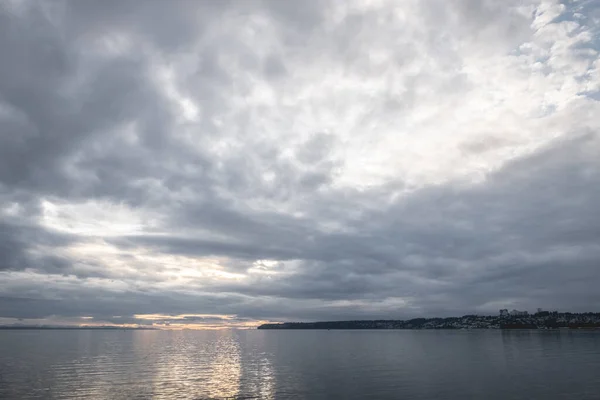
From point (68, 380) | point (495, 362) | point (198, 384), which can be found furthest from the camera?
point (495, 362)

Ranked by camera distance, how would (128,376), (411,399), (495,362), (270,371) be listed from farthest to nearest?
1. (495,362)
2. (270,371)
3. (128,376)
4. (411,399)

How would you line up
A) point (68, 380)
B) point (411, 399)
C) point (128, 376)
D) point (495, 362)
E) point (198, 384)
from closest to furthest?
point (411, 399) < point (198, 384) < point (68, 380) < point (128, 376) < point (495, 362)

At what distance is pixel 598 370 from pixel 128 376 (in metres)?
94.7

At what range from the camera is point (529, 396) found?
61219 millimetres

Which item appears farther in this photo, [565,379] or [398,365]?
[398,365]

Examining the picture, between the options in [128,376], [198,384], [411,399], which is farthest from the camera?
[128,376]

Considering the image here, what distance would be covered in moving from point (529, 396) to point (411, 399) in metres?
17.5

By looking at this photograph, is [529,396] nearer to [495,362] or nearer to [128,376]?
[495,362]

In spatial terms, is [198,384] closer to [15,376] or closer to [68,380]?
[68,380]

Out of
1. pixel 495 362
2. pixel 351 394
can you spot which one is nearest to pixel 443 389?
pixel 351 394

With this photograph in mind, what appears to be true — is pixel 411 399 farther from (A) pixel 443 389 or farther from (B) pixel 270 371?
(B) pixel 270 371

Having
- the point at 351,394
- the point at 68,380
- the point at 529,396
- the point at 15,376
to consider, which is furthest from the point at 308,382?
the point at 15,376

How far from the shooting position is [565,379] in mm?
76000

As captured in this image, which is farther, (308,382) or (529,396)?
(308,382)
